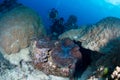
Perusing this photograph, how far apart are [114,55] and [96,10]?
Answer: 39462 millimetres

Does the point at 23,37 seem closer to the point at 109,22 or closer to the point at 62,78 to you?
the point at 62,78

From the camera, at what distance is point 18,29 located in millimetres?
7859

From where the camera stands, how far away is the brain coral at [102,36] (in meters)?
6.70

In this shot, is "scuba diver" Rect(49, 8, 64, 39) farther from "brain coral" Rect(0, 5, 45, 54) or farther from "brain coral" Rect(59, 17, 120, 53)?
"brain coral" Rect(59, 17, 120, 53)

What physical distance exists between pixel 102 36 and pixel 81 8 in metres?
31.4

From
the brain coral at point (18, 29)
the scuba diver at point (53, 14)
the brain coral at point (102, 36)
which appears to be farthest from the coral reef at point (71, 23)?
the brain coral at point (102, 36)

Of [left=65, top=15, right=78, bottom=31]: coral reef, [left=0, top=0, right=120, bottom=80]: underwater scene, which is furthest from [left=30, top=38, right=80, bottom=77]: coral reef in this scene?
[left=65, top=15, right=78, bottom=31]: coral reef

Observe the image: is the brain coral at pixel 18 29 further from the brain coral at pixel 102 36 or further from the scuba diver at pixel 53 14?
the scuba diver at pixel 53 14

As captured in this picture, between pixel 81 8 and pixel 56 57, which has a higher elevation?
pixel 81 8

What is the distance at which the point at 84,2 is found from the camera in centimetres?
4056

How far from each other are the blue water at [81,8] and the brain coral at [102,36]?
1629 centimetres

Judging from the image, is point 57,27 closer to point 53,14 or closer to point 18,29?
point 53,14

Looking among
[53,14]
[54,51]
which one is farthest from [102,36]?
[53,14]

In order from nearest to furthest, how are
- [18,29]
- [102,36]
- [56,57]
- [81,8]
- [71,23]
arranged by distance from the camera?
1. [56,57]
2. [102,36]
3. [18,29]
4. [71,23]
5. [81,8]
